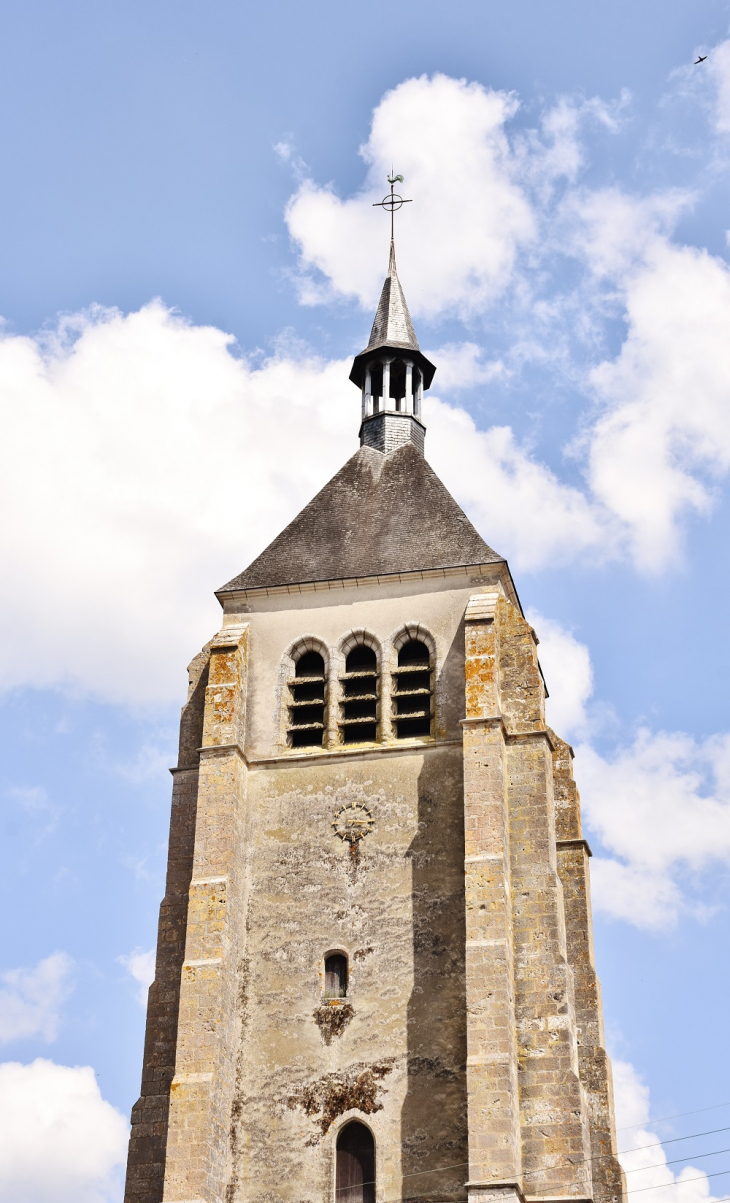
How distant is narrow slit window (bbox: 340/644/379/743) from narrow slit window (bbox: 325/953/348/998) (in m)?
3.74

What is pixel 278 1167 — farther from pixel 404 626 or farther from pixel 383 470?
pixel 383 470

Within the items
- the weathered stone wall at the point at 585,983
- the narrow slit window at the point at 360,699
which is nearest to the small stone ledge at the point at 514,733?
the narrow slit window at the point at 360,699

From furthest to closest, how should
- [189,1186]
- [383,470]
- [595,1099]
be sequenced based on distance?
Answer: [383,470] < [595,1099] < [189,1186]

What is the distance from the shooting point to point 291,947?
24062 mm

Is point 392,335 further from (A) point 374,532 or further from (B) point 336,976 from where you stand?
(B) point 336,976

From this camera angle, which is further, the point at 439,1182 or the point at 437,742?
the point at 437,742

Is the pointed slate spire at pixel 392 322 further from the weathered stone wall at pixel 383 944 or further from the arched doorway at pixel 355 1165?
the arched doorway at pixel 355 1165

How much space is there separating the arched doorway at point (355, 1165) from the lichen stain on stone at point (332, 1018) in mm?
1348

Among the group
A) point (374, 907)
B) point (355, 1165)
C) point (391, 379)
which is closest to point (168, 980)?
point (374, 907)

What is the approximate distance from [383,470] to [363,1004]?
1104cm

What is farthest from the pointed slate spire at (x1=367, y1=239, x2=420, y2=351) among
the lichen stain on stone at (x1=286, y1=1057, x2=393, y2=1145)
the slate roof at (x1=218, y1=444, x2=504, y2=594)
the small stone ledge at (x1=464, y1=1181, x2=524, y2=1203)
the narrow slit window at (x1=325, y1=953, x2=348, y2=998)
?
the small stone ledge at (x1=464, y1=1181, x2=524, y2=1203)

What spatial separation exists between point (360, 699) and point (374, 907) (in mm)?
3645

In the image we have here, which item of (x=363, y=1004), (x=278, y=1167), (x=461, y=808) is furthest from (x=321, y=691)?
(x=278, y=1167)

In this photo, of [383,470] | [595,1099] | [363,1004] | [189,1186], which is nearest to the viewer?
[189,1186]
